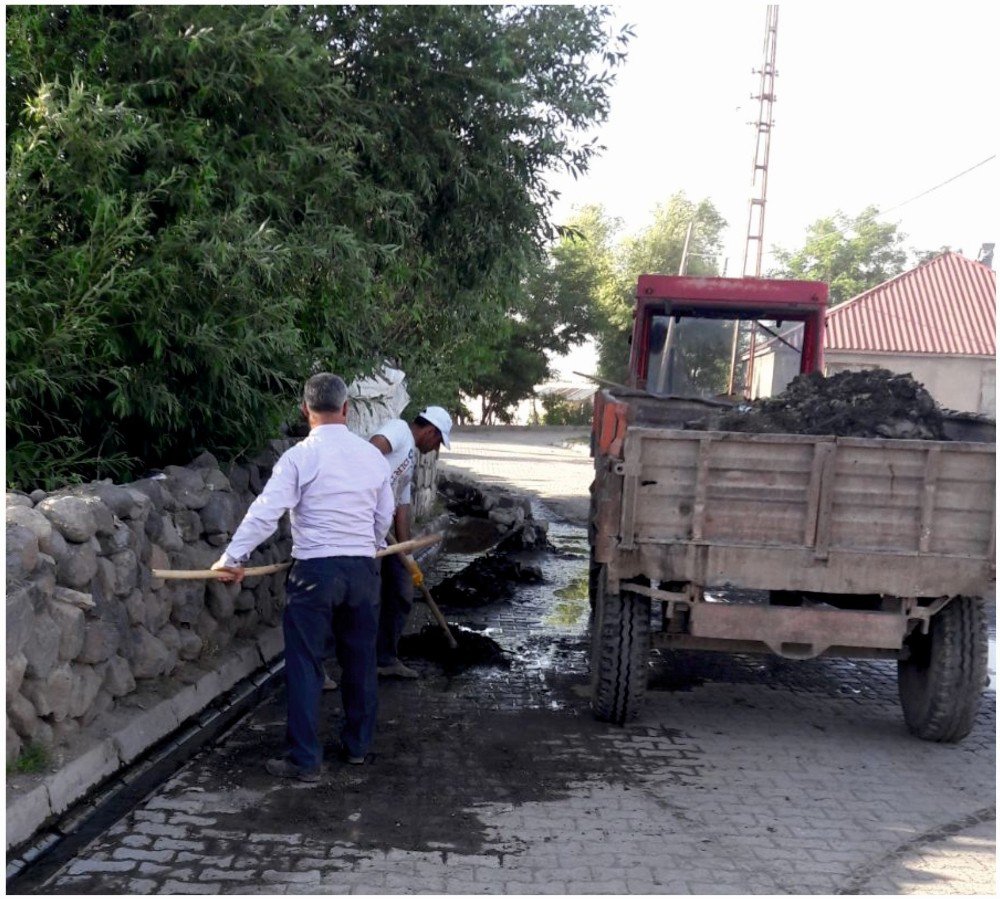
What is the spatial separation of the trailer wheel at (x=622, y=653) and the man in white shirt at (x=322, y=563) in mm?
1318

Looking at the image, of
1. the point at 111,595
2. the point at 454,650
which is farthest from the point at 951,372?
the point at 111,595

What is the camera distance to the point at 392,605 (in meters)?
6.94

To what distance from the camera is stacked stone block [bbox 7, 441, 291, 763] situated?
446 centimetres

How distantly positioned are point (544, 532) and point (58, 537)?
9519 mm

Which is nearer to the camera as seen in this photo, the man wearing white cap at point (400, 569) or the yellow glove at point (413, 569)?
the yellow glove at point (413, 569)

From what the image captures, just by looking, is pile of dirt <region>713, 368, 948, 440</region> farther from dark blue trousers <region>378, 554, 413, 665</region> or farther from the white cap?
dark blue trousers <region>378, 554, 413, 665</region>

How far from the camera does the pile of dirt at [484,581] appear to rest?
9781 mm

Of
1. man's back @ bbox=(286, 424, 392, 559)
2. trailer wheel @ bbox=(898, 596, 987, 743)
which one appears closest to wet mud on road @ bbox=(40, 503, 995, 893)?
trailer wheel @ bbox=(898, 596, 987, 743)

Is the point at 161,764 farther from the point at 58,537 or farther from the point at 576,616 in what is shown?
the point at 576,616

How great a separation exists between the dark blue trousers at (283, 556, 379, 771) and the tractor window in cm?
489

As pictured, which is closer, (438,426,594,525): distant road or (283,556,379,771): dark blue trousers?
(283,556,379,771): dark blue trousers

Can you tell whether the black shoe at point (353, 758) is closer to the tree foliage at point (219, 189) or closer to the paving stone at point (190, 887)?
the paving stone at point (190, 887)

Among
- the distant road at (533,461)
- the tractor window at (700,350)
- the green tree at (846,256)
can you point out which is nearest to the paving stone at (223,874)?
the tractor window at (700,350)

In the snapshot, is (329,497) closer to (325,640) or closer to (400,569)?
(325,640)
